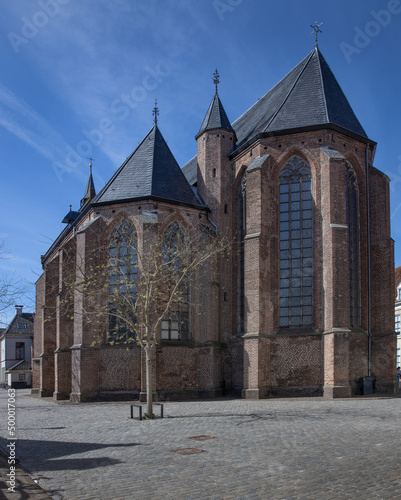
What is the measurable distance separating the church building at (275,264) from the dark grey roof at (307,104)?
89mm

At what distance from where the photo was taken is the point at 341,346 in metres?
21.2

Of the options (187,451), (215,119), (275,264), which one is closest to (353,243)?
(275,264)

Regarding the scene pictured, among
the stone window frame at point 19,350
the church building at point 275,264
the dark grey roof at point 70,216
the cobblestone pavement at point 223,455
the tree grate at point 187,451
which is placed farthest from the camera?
the stone window frame at point 19,350

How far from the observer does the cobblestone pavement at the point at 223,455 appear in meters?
7.38

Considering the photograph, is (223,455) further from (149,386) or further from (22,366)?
(22,366)

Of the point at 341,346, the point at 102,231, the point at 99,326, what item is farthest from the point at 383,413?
the point at 102,231

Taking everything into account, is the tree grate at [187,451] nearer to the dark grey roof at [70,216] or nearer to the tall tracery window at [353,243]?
the tall tracery window at [353,243]

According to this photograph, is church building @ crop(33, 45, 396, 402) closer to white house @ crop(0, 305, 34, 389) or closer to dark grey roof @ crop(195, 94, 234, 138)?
dark grey roof @ crop(195, 94, 234, 138)

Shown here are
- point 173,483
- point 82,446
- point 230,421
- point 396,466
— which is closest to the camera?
point 173,483

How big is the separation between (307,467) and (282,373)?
47.0ft

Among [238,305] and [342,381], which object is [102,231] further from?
[342,381]

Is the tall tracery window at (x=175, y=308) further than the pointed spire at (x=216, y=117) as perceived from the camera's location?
No

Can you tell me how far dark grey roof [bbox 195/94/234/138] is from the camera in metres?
28.0

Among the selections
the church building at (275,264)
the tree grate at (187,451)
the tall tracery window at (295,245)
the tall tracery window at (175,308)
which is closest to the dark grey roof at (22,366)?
the church building at (275,264)
